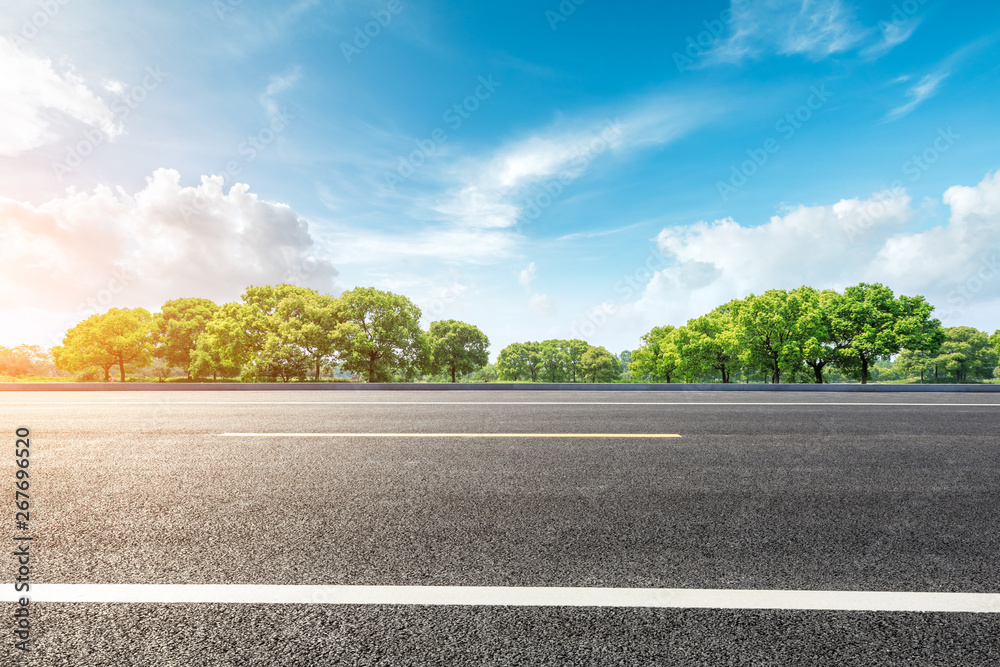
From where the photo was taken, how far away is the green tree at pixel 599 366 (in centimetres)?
6825

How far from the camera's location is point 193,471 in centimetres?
484

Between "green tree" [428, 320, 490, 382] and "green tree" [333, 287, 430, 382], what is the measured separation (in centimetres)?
1300

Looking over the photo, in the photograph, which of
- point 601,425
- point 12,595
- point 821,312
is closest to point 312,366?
point 601,425

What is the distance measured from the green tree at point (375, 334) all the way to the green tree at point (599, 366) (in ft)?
115

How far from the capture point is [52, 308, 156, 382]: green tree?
120 feet

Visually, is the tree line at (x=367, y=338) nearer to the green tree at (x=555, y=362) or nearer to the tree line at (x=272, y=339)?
the tree line at (x=272, y=339)

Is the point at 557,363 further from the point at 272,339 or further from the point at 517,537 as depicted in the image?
the point at 517,537

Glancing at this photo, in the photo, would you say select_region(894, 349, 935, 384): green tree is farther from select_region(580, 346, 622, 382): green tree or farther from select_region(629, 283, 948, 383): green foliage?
select_region(580, 346, 622, 382): green tree

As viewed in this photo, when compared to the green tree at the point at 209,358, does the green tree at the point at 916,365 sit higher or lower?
lower

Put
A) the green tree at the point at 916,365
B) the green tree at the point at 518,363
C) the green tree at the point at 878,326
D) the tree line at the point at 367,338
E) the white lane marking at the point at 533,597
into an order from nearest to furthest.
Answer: the white lane marking at the point at 533,597 → the green tree at the point at 878,326 → the tree line at the point at 367,338 → the green tree at the point at 916,365 → the green tree at the point at 518,363

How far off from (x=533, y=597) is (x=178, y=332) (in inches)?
2131

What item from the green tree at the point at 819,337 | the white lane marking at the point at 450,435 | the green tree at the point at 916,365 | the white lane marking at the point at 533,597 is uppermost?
the green tree at the point at 819,337

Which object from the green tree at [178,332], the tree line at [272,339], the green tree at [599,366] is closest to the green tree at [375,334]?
the tree line at [272,339]

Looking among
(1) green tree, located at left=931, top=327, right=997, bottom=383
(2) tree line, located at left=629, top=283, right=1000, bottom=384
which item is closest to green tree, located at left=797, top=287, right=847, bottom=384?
(2) tree line, located at left=629, top=283, right=1000, bottom=384
